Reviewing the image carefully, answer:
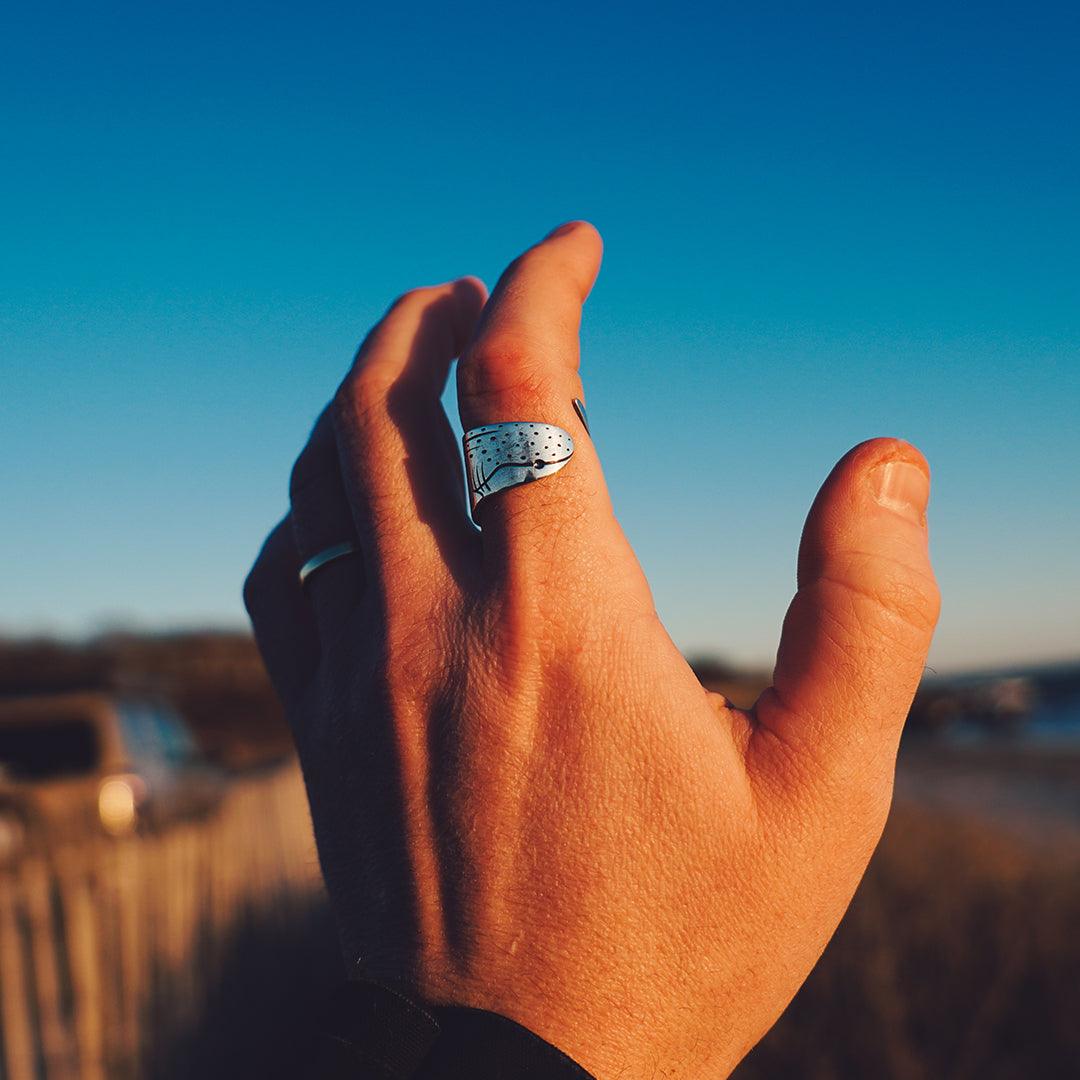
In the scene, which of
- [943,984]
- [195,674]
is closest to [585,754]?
[943,984]

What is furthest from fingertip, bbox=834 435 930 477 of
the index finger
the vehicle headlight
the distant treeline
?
the distant treeline

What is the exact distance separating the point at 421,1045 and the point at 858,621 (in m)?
0.71

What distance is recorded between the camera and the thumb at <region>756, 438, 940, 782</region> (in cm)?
A: 122

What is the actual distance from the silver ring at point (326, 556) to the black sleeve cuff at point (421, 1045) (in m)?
0.60

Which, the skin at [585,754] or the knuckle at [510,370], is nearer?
the skin at [585,754]

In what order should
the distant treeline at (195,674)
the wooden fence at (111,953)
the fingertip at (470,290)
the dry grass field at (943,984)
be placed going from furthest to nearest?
the distant treeline at (195,674)
the dry grass field at (943,984)
the wooden fence at (111,953)
the fingertip at (470,290)

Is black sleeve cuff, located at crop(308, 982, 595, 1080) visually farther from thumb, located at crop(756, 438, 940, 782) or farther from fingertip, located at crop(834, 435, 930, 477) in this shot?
fingertip, located at crop(834, 435, 930, 477)

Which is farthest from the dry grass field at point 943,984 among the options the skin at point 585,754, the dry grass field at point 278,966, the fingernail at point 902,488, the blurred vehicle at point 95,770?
the blurred vehicle at point 95,770

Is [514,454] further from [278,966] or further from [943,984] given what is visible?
[278,966]

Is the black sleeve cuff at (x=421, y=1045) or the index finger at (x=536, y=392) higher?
the index finger at (x=536, y=392)

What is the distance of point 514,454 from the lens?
128 centimetres

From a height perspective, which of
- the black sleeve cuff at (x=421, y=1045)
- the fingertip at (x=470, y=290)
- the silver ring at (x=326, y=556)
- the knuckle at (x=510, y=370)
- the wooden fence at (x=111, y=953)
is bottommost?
the wooden fence at (x=111, y=953)

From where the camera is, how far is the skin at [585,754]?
1187 millimetres

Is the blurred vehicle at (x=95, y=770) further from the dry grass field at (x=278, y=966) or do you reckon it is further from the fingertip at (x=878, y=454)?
the fingertip at (x=878, y=454)
